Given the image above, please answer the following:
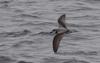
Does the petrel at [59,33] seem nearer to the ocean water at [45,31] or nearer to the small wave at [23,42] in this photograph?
the ocean water at [45,31]

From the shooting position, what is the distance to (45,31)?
59.2 feet

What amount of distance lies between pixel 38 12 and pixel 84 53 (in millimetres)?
6270

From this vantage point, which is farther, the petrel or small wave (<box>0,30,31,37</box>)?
small wave (<box>0,30,31,37</box>)

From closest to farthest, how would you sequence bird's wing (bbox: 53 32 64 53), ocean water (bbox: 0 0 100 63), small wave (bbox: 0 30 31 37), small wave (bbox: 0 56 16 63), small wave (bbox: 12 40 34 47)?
bird's wing (bbox: 53 32 64 53)
small wave (bbox: 0 56 16 63)
ocean water (bbox: 0 0 100 63)
small wave (bbox: 12 40 34 47)
small wave (bbox: 0 30 31 37)

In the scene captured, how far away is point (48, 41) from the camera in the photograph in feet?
55.5

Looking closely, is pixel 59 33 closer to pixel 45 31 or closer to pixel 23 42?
pixel 23 42

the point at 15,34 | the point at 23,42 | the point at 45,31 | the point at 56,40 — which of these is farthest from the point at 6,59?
the point at 45,31

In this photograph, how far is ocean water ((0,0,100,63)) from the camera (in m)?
15.3

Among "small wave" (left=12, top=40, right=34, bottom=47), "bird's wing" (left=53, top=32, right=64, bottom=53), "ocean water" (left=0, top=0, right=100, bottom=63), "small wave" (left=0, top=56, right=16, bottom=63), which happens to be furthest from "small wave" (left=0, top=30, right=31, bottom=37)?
"bird's wing" (left=53, top=32, right=64, bottom=53)

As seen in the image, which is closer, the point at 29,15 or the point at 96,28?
the point at 96,28

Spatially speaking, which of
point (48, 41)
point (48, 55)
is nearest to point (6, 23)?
point (48, 41)

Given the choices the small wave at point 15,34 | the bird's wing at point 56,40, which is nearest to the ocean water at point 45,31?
the small wave at point 15,34

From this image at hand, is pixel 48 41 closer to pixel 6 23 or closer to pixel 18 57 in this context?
pixel 18 57

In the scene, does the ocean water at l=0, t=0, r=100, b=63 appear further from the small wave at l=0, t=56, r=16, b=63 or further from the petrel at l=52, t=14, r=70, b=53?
the petrel at l=52, t=14, r=70, b=53
